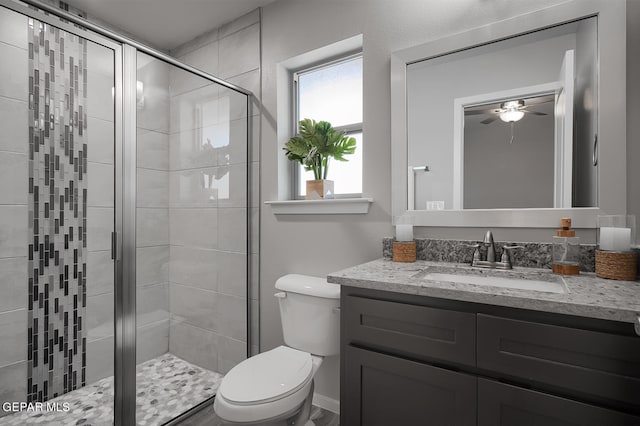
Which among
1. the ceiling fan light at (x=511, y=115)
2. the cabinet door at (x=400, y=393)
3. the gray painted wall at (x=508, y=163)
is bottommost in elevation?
the cabinet door at (x=400, y=393)

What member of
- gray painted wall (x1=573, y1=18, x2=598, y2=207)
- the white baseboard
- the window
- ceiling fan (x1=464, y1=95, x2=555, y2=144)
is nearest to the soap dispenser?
gray painted wall (x1=573, y1=18, x2=598, y2=207)

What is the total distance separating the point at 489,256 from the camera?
1.38 metres

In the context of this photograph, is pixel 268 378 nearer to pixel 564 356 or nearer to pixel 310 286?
pixel 310 286

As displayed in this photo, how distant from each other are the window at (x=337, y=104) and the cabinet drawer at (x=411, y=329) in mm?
943

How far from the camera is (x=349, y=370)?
3.93 ft

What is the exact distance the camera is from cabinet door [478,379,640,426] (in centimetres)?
82

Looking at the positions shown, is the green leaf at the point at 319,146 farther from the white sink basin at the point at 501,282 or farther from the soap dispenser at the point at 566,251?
the soap dispenser at the point at 566,251

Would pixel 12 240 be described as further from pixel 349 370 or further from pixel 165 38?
pixel 165 38

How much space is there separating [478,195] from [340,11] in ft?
4.18

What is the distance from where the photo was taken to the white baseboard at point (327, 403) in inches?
71.6

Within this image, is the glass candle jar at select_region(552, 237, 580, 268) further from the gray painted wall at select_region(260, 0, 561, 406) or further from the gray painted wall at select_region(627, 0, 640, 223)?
the gray painted wall at select_region(260, 0, 561, 406)

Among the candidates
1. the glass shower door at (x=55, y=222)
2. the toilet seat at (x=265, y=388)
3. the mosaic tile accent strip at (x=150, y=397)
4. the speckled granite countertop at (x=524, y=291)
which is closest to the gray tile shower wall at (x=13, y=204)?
the glass shower door at (x=55, y=222)

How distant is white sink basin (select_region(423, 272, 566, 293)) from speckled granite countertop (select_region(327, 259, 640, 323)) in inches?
0.7

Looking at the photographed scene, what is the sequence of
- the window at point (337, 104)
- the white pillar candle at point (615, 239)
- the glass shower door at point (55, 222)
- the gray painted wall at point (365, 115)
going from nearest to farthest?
the white pillar candle at point (615, 239) → the glass shower door at point (55, 222) → the gray painted wall at point (365, 115) → the window at point (337, 104)
